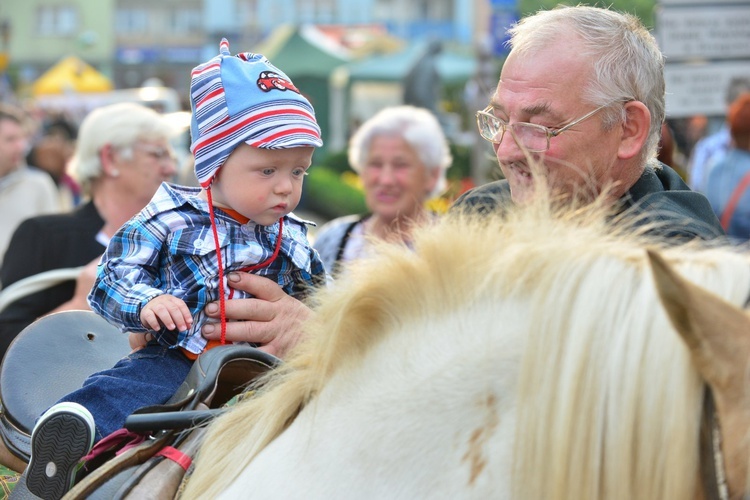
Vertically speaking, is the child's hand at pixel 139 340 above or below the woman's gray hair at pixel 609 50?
below

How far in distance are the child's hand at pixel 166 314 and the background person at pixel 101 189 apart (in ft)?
9.80

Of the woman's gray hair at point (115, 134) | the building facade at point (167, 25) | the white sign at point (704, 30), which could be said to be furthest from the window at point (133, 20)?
the woman's gray hair at point (115, 134)

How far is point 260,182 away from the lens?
7.07 ft

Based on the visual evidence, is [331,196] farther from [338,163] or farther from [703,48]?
[703,48]

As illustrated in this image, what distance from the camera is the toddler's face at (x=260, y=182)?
215 cm

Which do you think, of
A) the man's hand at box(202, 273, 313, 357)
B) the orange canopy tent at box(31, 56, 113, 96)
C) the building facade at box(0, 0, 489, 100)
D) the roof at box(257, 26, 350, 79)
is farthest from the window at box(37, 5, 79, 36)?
the man's hand at box(202, 273, 313, 357)

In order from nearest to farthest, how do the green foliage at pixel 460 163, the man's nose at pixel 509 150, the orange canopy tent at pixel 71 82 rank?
the man's nose at pixel 509 150
the green foliage at pixel 460 163
the orange canopy tent at pixel 71 82

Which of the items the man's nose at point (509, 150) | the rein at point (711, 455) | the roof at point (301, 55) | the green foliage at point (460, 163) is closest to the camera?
the rein at point (711, 455)

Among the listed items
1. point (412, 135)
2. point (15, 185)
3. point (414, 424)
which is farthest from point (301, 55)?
point (414, 424)

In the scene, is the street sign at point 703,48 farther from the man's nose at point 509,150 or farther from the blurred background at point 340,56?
the man's nose at point 509,150

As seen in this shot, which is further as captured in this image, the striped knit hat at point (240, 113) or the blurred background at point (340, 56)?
the blurred background at point (340, 56)

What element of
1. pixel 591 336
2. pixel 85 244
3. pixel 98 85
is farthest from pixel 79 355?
pixel 98 85

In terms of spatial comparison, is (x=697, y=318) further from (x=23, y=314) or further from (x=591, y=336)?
(x=23, y=314)

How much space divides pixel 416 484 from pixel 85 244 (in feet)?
13.3
